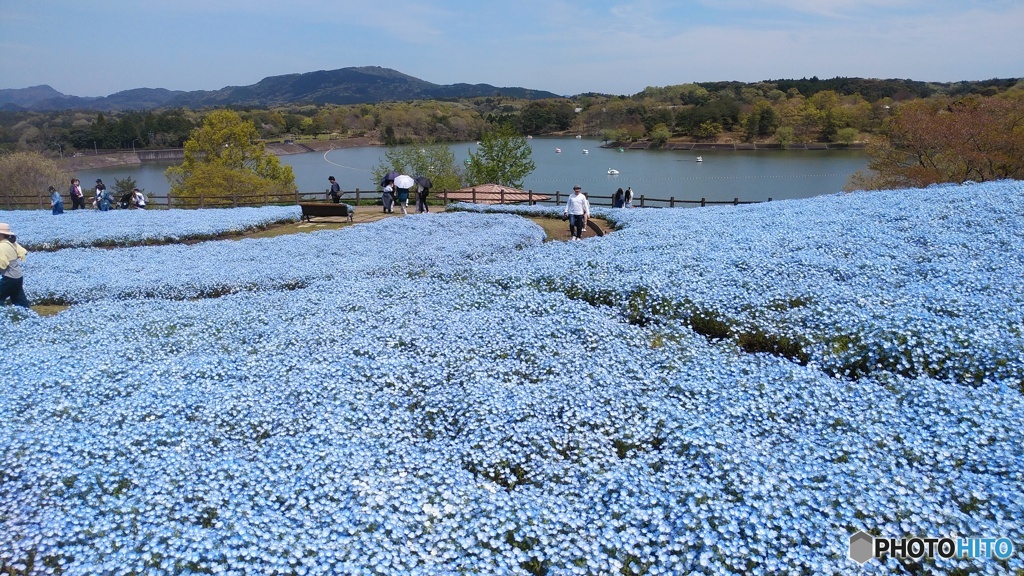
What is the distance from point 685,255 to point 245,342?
8860 mm

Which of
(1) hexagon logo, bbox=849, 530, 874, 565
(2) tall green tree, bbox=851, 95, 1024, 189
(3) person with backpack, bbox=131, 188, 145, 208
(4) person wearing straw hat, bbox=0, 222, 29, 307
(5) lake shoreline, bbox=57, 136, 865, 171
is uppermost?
(5) lake shoreline, bbox=57, 136, 865, 171

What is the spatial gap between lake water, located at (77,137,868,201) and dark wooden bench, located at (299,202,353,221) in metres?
39.3

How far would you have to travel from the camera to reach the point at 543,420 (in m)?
6.25

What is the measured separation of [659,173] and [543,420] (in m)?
81.1

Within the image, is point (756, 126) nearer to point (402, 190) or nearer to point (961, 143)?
point (961, 143)

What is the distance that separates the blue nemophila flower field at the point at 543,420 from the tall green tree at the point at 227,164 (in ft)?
153

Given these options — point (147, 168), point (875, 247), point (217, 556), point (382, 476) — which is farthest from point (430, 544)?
point (147, 168)

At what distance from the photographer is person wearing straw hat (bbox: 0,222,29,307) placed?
36.0 feet

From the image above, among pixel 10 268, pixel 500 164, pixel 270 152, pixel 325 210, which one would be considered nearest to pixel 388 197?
pixel 325 210

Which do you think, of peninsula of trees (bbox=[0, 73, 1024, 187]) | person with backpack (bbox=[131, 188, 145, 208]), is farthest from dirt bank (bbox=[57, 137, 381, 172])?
person with backpack (bbox=[131, 188, 145, 208])

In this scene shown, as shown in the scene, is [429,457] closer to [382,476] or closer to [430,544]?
[382,476]

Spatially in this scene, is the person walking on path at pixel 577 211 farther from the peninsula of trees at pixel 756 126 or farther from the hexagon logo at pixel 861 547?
the peninsula of trees at pixel 756 126

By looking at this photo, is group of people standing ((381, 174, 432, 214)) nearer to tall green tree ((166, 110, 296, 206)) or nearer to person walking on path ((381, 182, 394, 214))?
person walking on path ((381, 182, 394, 214))

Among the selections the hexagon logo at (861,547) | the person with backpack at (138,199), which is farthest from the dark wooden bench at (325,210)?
the hexagon logo at (861,547)
